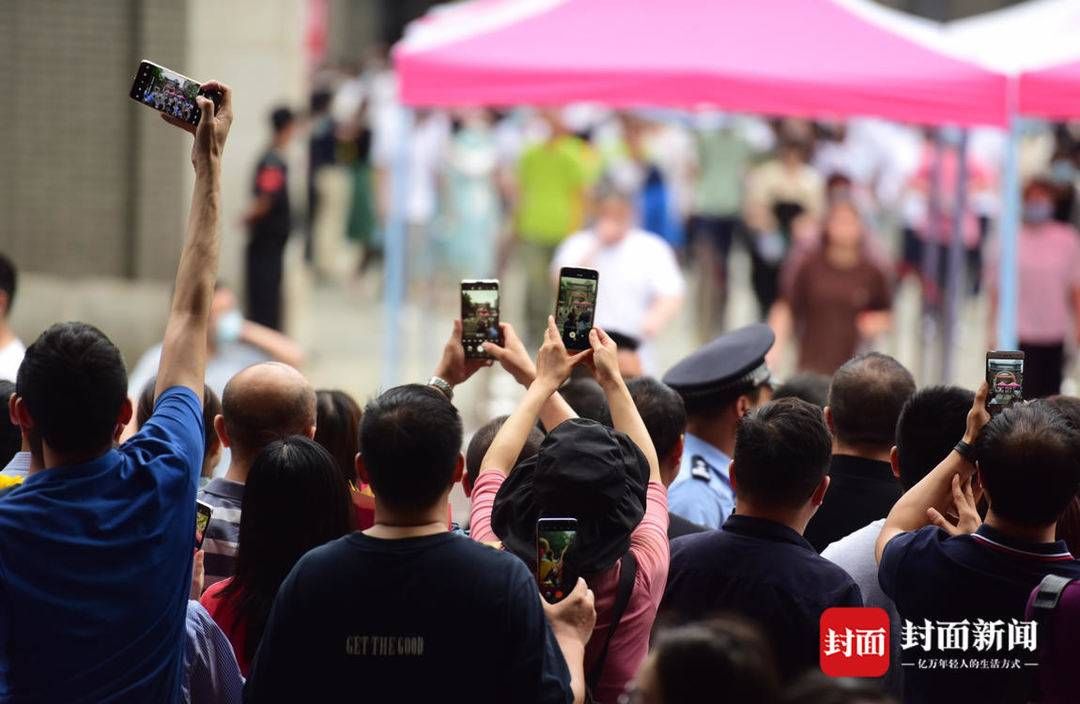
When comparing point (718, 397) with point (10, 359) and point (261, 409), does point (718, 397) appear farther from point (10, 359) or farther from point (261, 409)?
point (10, 359)

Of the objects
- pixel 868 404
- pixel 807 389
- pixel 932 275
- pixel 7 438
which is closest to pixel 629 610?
pixel 868 404

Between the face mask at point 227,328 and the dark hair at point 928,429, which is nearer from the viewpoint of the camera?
the dark hair at point 928,429

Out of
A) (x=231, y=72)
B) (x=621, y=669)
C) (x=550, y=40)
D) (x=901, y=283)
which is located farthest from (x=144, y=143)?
(x=621, y=669)

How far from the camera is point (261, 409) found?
4.49 m

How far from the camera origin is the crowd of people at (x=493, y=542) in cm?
302

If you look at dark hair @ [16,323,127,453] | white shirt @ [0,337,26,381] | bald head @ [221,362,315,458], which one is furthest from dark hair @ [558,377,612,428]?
white shirt @ [0,337,26,381]

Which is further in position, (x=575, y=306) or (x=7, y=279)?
(x=7, y=279)

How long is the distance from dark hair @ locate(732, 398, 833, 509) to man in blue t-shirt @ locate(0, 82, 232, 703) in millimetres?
1238

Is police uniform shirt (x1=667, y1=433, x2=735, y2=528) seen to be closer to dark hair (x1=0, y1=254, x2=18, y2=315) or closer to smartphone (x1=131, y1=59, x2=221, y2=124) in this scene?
smartphone (x1=131, y1=59, x2=221, y2=124)

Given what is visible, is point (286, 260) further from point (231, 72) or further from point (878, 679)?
point (878, 679)

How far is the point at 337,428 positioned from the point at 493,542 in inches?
65.1

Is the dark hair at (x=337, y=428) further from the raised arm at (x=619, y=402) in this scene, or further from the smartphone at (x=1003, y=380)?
the smartphone at (x=1003, y=380)

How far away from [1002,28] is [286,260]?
582cm

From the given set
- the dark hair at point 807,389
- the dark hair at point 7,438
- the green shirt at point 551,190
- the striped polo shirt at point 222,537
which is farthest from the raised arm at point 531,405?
the green shirt at point 551,190
